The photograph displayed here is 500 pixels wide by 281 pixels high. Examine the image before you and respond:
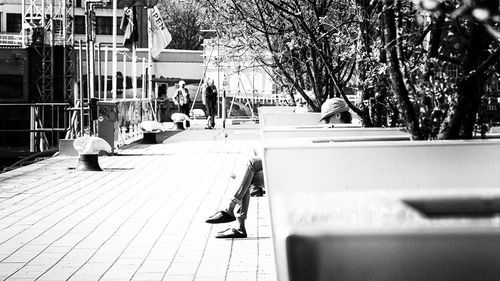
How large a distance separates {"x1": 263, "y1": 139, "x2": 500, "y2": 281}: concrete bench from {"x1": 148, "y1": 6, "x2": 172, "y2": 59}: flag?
27.6 metres

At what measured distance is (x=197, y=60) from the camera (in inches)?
2849

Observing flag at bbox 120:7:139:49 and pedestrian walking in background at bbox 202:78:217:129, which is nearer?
flag at bbox 120:7:139:49

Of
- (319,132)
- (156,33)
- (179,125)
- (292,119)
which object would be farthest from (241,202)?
(179,125)

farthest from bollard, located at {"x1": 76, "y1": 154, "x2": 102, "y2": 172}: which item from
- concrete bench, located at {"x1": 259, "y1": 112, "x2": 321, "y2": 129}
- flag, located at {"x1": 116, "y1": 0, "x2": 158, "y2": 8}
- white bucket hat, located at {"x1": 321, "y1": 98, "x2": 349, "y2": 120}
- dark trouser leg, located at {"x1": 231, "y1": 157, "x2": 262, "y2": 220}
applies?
flag, located at {"x1": 116, "y1": 0, "x2": 158, "y2": 8}

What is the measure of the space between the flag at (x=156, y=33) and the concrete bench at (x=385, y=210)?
2762 centimetres

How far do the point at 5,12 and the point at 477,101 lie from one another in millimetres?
87714

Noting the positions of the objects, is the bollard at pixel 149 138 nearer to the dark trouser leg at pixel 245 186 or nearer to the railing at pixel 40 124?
the railing at pixel 40 124

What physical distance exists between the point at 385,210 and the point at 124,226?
5.58m

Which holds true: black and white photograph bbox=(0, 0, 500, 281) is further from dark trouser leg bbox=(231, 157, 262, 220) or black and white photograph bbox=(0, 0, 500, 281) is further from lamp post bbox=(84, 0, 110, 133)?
lamp post bbox=(84, 0, 110, 133)

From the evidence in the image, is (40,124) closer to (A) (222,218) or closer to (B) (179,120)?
(B) (179,120)

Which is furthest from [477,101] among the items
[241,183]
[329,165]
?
[241,183]

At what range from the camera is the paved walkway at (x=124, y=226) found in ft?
25.7

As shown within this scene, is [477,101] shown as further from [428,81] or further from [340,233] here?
[340,233]

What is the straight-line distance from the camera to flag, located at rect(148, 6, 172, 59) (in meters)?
32.9
